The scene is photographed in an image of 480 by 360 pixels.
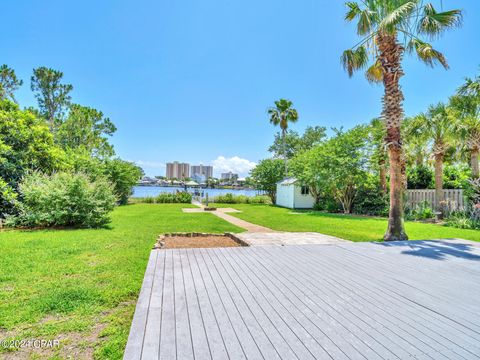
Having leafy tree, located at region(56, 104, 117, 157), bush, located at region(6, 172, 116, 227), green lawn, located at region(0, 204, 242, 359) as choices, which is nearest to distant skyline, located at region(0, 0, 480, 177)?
leafy tree, located at region(56, 104, 117, 157)

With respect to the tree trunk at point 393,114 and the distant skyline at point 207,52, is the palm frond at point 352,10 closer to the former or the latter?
the distant skyline at point 207,52

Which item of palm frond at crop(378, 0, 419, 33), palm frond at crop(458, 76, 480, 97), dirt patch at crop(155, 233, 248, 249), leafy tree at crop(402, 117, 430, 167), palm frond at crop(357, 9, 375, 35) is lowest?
dirt patch at crop(155, 233, 248, 249)

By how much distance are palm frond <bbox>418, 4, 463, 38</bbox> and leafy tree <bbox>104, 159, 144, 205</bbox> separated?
2101cm

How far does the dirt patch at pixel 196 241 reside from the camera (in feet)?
22.5

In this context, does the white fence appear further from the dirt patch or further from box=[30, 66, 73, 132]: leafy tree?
box=[30, 66, 73, 132]: leafy tree

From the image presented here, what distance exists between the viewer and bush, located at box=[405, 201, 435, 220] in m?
13.8

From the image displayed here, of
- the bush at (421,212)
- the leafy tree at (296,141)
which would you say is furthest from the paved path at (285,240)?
the leafy tree at (296,141)

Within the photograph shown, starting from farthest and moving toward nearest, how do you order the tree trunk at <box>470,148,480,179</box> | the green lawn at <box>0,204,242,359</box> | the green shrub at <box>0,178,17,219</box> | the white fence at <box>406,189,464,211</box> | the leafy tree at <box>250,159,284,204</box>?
1. the leafy tree at <box>250,159,284,204</box>
2. the white fence at <box>406,189,464,211</box>
3. the tree trunk at <box>470,148,480,179</box>
4. the green shrub at <box>0,178,17,219</box>
5. the green lawn at <box>0,204,242,359</box>

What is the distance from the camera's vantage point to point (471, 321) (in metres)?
2.70

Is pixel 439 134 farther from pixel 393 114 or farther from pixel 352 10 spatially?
pixel 352 10

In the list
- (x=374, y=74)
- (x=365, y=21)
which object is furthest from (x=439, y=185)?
(x=365, y=21)

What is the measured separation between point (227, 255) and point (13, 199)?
873 centimetres

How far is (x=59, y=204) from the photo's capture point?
9.36 m

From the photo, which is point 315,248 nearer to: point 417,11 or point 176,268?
point 176,268
